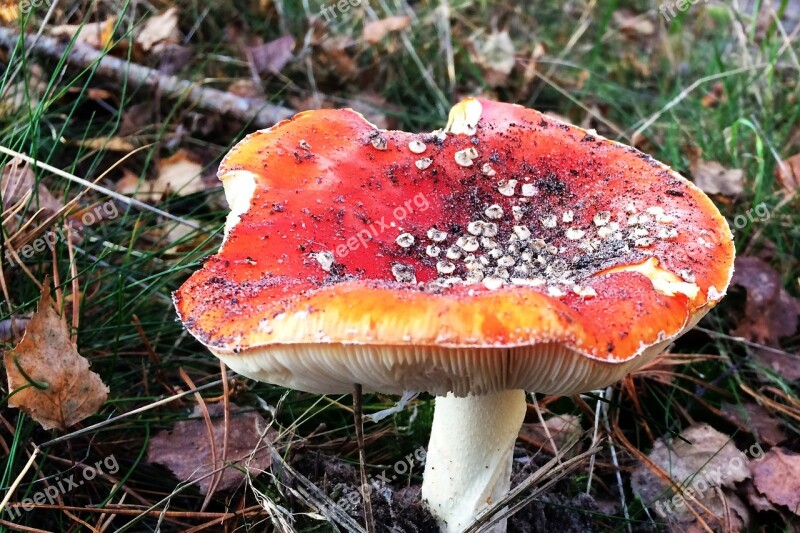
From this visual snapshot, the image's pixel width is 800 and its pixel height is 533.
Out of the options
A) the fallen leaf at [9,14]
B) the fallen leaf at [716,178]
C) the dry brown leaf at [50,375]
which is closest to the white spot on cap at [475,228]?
the dry brown leaf at [50,375]

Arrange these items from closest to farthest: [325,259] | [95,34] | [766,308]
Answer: [325,259]
[766,308]
[95,34]

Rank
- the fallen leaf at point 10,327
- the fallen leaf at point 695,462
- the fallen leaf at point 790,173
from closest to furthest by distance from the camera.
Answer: the fallen leaf at point 10,327 < the fallen leaf at point 695,462 < the fallen leaf at point 790,173

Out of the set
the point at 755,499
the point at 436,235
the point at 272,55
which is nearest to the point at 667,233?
the point at 436,235

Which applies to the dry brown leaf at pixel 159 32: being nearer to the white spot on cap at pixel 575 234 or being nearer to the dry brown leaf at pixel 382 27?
the dry brown leaf at pixel 382 27

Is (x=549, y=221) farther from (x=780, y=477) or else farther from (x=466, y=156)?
(x=780, y=477)

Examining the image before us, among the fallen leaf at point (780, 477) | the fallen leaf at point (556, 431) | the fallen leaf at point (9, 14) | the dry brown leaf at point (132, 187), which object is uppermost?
the fallen leaf at point (9, 14)

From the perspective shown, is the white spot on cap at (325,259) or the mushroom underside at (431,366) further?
the white spot on cap at (325,259)

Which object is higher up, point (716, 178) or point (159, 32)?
point (159, 32)
